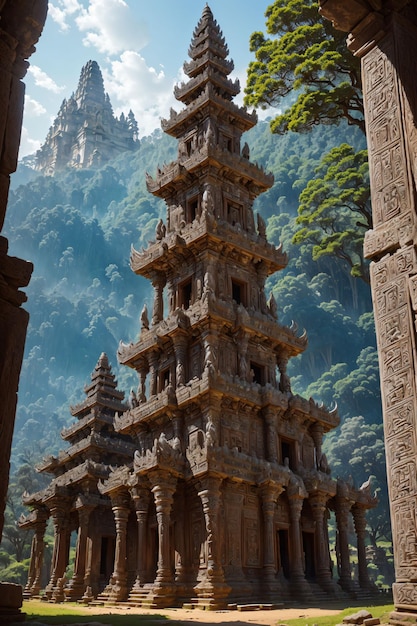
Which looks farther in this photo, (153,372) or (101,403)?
(101,403)

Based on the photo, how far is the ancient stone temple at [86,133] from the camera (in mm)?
147750

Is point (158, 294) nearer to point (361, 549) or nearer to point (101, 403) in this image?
point (101, 403)

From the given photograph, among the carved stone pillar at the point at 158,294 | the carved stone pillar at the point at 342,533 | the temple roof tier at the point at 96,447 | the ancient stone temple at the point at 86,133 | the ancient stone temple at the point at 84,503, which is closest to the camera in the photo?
the carved stone pillar at the point at 342,533

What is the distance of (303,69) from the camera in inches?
759

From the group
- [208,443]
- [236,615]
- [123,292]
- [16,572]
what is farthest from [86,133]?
[236,615]

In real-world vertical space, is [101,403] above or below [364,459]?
below

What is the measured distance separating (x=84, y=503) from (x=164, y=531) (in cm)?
808

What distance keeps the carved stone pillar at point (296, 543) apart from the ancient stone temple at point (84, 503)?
7.78 m

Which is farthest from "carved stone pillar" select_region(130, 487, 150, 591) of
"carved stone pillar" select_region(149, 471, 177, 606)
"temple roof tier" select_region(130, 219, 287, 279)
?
"temple roof tier" select_region(130, 219, 287, 279)

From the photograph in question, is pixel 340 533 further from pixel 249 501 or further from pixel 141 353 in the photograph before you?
pixel 141 353

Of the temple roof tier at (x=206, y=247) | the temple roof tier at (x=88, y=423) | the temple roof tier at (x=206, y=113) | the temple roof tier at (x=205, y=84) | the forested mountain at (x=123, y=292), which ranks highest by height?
the forested mountain at (x=123, y=292)

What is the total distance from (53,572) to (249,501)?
1193 centimetres

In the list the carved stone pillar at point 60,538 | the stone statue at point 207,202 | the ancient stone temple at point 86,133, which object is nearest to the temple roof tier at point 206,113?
the stone statue at point 207,202

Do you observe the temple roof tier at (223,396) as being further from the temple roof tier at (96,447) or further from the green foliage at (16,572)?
the green foliage at (16,572)
